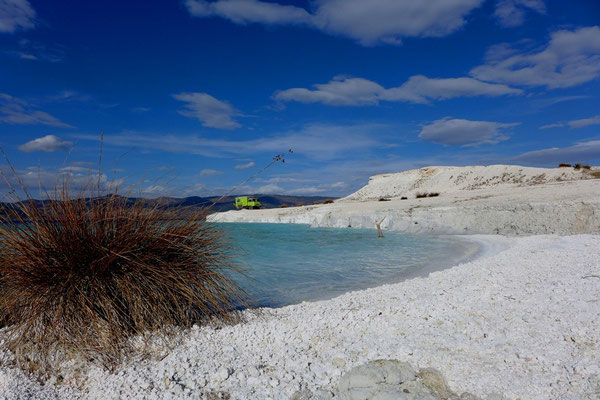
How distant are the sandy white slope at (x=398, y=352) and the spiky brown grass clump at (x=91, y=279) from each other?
0.84 ft

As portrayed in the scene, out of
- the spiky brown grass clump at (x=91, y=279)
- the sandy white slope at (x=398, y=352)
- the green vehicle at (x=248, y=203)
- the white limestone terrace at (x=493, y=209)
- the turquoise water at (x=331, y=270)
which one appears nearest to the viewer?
the sandy white slope at (x=398, y=352)

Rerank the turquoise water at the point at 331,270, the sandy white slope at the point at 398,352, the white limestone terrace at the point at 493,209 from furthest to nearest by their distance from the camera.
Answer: the white limestone terrace at the point at 493,209
the turquoise water at the point at 331,270
the sandy white slope at the point at 398,352

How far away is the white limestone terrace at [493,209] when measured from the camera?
44.3 ft

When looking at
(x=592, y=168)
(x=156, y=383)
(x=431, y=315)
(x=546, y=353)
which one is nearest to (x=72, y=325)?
(x=156, y=383)

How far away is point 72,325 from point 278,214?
36647 mm

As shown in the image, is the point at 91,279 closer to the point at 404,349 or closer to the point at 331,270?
the point at 404,349

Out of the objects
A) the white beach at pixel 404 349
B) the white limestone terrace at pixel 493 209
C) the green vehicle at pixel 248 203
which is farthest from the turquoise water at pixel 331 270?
the green vehicle at pixel 248 203

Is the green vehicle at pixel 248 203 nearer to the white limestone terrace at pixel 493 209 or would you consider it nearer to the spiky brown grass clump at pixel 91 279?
the white limestone terrace at pixel 493 209

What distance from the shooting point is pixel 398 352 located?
265 cm

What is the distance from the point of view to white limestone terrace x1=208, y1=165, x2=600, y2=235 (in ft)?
44.3

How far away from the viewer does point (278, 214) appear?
39.4 meters

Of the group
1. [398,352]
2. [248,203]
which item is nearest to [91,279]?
[398,352]

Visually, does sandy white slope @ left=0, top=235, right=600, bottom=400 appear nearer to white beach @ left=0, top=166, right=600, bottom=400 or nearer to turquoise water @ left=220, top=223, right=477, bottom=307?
white beach @ left=0, top=166, right=600, bottom=400

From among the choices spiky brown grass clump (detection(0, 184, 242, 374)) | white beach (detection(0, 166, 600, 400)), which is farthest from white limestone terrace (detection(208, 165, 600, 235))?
white beach (detection(0, 166, 600, 400))
